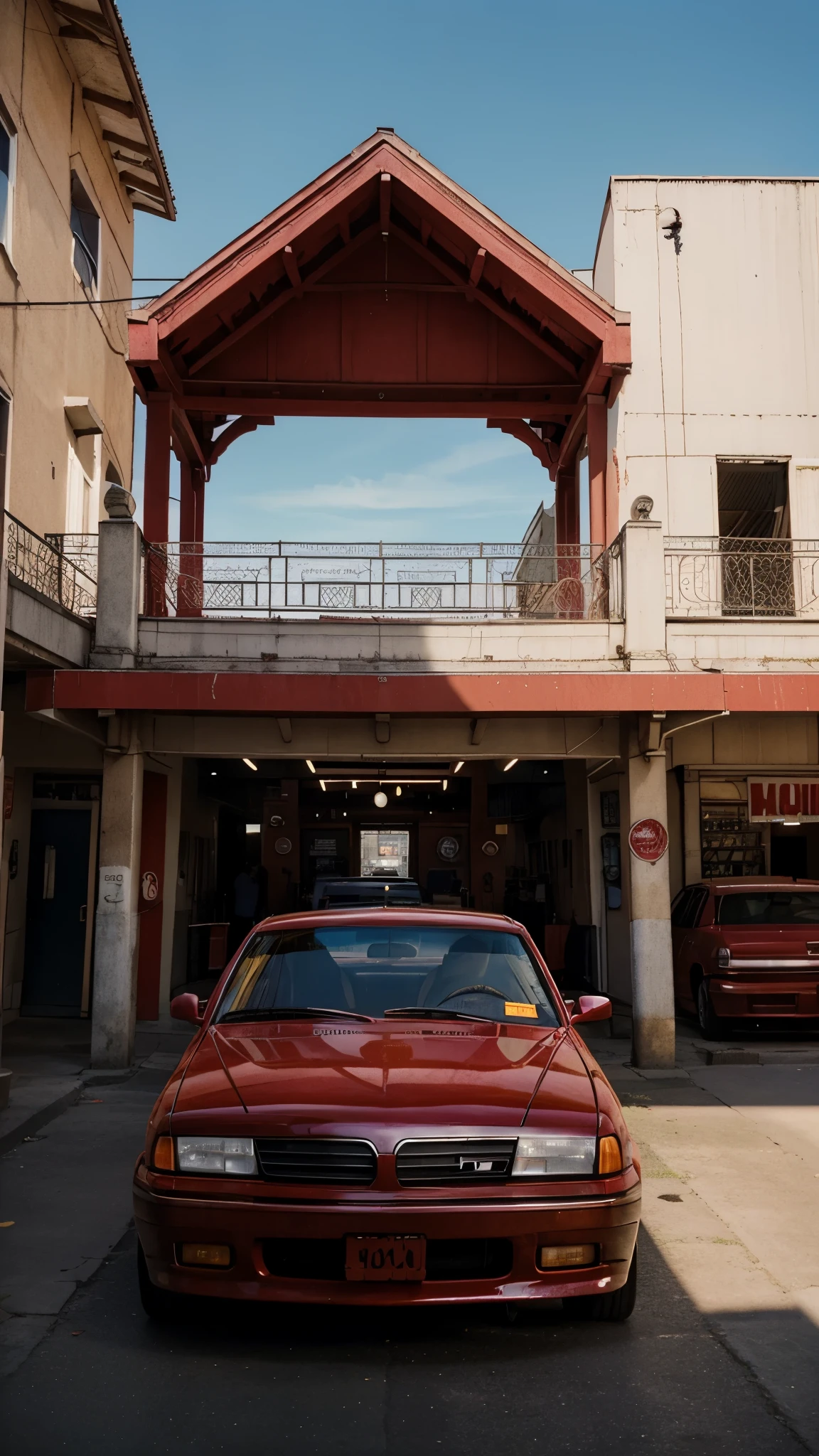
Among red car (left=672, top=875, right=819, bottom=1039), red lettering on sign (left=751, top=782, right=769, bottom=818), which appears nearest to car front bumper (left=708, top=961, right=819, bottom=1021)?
red car (left=672, top=875, right=819, bottom=1039)

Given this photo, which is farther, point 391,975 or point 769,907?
point 769,907

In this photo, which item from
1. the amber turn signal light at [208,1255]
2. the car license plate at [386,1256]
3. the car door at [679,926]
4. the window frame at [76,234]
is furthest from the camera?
the window frame at [76,234]

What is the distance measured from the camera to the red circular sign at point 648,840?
39.5 ft

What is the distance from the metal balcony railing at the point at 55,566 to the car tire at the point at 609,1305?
6.92 m

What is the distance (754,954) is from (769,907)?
0.84 metres

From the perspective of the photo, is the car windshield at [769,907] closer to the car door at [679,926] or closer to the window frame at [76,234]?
the car door at [679,926]

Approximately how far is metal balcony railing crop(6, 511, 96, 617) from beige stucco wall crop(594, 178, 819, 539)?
6317 millimetres

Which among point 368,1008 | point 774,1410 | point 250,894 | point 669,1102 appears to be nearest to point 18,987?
point 250,894

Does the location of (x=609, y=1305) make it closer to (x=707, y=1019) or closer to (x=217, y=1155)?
(x=217, y=1155)

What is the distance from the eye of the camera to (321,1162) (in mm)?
4238

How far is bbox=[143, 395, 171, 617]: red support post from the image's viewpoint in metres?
13.1

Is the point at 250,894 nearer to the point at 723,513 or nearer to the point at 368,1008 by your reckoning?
the point at 723,513

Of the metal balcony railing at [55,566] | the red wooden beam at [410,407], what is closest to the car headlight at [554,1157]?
the metal balcony railing at [55,566]

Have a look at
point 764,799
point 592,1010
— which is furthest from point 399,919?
point 764,799
